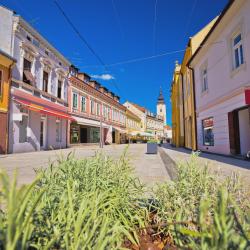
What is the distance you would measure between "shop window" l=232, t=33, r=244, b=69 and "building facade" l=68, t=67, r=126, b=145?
11.4 meters

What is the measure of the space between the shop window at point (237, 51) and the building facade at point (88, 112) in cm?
1141

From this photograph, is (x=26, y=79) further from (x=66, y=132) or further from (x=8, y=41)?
(x=66, y=132)

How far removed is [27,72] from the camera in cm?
1491

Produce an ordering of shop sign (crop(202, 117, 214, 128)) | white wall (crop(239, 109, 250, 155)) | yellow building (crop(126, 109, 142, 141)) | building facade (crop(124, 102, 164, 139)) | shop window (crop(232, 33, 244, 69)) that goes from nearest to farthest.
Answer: shop window (crop(232, 33, 244, 69)) → white wall (crop(239, 109, 250, 155)) → shop sign (crop(202, 117, 214, 128)) → yellow building (crop(126, 109, 142, 141)) → building facade (crop(124, 102, 164, 139))

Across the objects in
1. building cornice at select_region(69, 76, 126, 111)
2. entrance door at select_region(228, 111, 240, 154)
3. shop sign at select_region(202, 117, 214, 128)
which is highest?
building cornice at select_region(69, 76, 126, 111)

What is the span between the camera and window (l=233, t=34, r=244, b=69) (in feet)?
27.3

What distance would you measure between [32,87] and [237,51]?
43.4ft

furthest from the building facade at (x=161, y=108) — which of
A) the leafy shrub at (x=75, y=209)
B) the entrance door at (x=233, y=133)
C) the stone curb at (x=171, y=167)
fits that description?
the leafy shrub at (x=75, y=209)

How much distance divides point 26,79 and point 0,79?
2.66 m

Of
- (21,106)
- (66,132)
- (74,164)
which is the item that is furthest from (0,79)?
(74,164)

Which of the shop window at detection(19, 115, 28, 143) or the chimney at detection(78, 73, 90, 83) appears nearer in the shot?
the shop window at detection(19, 115, 28, 143)

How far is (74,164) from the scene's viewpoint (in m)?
2.26

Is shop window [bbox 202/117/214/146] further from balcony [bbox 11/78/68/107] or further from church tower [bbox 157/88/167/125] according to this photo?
church tower [bbox 157/88/167/125]

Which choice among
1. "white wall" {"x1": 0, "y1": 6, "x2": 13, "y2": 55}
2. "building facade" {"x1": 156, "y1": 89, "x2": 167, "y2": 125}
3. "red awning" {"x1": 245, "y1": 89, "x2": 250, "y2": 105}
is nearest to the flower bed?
"red awning" {"x1": 245, "y1": 89, "x2": 250, "y2": 105}
